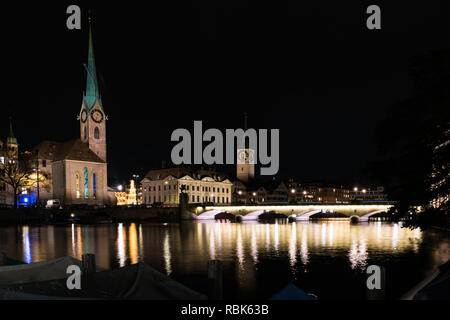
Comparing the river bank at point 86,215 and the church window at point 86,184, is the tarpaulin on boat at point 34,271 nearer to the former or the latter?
the river bank at point 86,215

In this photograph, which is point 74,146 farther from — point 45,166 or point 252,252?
point 252,252

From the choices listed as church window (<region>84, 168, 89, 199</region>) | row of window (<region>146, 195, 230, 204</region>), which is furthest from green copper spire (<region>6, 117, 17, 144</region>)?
row of window (<region>146, 195, 230, 204</region>)

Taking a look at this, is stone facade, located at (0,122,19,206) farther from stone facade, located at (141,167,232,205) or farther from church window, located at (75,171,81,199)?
stone facade, located at (141,167,232,205)

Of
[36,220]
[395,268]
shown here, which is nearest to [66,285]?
[395,268]

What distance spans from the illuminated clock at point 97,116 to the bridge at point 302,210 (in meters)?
42.9

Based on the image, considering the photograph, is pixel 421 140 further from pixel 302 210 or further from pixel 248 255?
pixel 302 210

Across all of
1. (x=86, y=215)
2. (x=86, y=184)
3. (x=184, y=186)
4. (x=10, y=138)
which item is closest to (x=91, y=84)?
(x=10, y=138)

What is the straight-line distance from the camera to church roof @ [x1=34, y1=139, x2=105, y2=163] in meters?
116

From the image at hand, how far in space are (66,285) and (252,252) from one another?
2516 centimetres

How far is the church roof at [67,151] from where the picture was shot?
380 ft

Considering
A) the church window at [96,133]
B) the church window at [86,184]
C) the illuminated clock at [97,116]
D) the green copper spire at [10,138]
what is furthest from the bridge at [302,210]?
the green copper spire at [10,138]

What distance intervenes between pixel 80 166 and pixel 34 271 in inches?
4213

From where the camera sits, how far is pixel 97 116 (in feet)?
431
